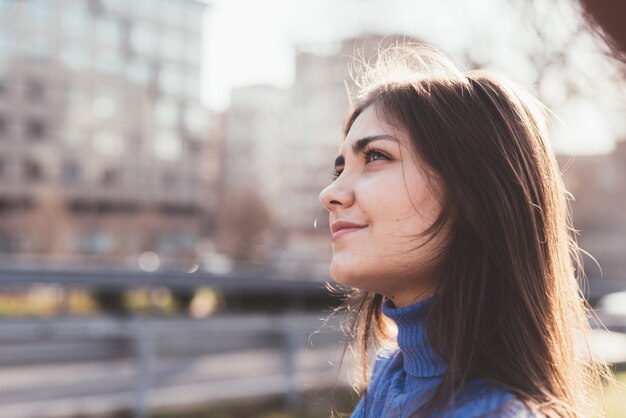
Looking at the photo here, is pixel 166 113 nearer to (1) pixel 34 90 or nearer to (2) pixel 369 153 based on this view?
(1) pixel 34 90

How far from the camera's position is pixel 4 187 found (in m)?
43.2

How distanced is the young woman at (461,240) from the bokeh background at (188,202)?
0.26 m

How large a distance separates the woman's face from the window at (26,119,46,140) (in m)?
46.5

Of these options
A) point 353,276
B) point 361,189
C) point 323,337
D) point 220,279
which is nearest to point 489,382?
point 353,276

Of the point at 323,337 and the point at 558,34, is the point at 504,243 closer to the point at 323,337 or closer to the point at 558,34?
the point at 558,34

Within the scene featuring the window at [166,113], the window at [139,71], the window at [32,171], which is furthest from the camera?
the window at [166,113]

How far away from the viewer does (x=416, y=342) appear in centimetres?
137

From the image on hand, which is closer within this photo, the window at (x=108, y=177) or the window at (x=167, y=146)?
the window at (x=108, y=177)

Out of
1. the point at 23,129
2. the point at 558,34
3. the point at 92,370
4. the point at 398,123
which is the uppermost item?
the point at 23,129

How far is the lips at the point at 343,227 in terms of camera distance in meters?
1.43

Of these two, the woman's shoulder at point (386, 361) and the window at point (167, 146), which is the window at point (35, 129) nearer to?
the window at point (167, 146)

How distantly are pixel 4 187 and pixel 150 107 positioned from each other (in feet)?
40.7

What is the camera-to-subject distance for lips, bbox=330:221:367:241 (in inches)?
56.2

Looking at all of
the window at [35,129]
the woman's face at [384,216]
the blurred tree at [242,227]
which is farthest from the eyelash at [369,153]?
the window at [35,129]
